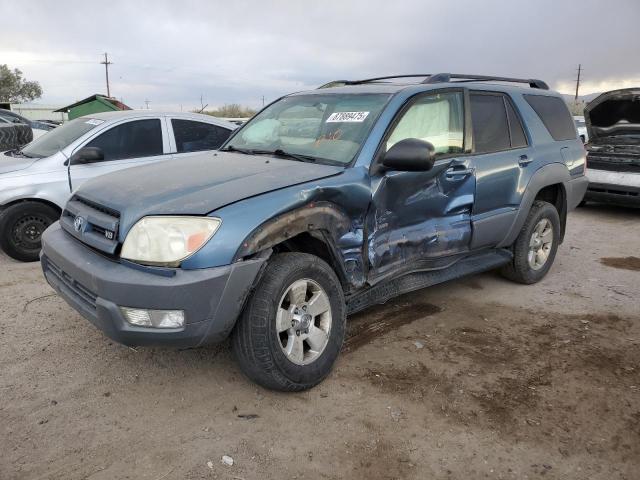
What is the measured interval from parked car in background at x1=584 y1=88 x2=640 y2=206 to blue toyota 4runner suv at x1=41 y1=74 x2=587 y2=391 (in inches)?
164

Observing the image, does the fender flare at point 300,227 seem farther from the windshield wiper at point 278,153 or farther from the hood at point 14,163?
the hood at point 14,163

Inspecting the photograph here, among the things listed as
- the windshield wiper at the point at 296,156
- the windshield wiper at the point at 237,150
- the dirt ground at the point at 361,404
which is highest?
the windshield wiper at the point at 237,150

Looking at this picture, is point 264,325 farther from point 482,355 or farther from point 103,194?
point 482,355

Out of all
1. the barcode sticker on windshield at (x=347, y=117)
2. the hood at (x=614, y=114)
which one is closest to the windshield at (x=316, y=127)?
the barcode sticker on windshield at (x=347, y=117)

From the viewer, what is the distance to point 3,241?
5.46 metres

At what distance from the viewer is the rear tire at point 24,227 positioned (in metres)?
5.44

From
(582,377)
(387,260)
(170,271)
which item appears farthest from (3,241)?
(582,377)

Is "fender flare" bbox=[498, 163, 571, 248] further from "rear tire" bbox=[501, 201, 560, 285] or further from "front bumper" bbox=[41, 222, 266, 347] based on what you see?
"front bumper" bbox=[41, 222, 266, 347]

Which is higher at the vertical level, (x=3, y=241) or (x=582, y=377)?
(x=3, y=241)

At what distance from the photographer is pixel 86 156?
18.3 feet

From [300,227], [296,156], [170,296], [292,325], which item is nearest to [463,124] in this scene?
[296,156]

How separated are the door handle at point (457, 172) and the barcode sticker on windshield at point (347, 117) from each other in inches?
29.9

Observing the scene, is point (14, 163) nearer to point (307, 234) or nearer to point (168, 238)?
point (168, 238)

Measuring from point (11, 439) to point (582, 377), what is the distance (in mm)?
3278
